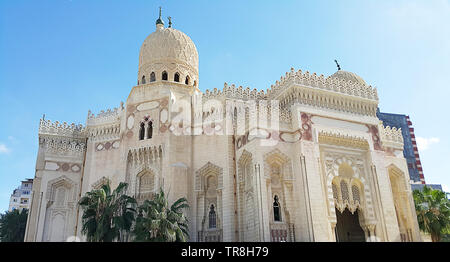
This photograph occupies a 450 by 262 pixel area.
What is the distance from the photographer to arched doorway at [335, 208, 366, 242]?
2283cm

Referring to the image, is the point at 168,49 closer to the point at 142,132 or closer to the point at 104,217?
the point at 142,132

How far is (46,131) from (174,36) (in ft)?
36.0

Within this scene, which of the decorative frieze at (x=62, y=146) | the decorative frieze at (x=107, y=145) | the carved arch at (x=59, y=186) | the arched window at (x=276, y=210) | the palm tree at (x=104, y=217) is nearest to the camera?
the palm tree at (x=104, y=217)

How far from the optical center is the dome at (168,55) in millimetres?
25547

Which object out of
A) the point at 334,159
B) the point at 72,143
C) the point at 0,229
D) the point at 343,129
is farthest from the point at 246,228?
the point at 0,229

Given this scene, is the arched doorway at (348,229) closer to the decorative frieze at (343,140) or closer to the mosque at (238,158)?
the mosque at (238,158)

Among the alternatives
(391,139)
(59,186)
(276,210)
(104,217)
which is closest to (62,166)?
(59,186)

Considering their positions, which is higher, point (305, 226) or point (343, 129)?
point (343, 129)

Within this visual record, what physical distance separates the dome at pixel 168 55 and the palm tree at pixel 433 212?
664 inches

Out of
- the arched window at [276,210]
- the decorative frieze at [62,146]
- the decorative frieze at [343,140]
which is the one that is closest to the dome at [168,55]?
the decorative frieze at [62,146]

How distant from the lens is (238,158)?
67.3 feet

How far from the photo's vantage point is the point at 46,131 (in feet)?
85.6
